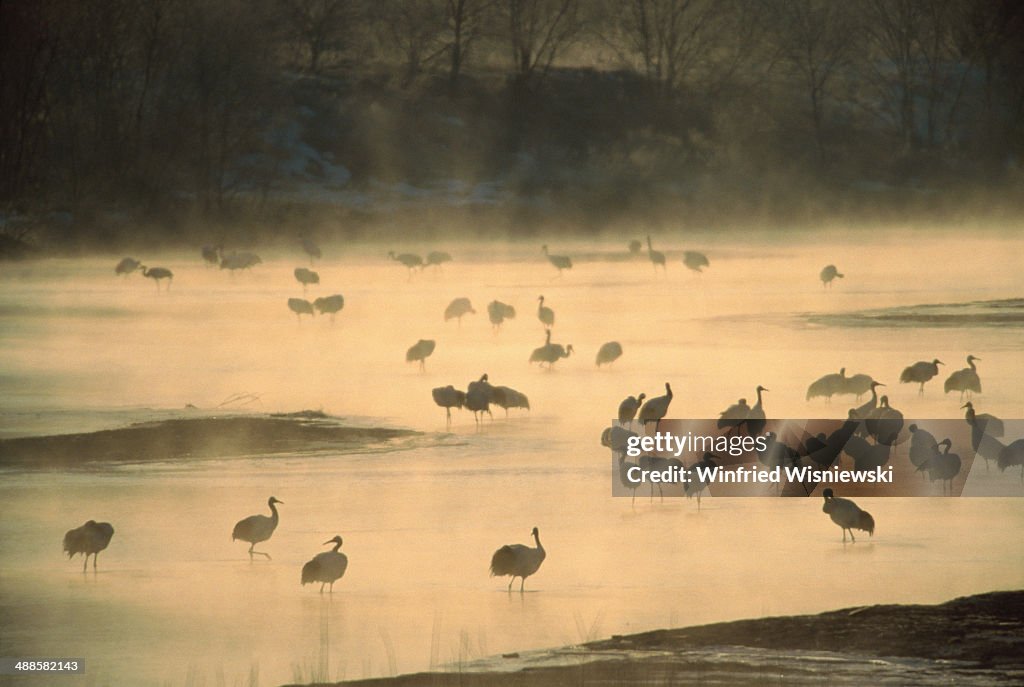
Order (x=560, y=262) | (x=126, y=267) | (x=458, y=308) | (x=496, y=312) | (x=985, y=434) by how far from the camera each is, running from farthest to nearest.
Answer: (x=560, y=262) < (x=126, y=267) < (x=458, y=308) < (x=496, y=312) < (x=985, y=434)

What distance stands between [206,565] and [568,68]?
827 inches

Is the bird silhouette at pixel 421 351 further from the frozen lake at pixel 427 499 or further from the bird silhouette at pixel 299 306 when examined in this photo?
the bird silhouette at pixel 299 306

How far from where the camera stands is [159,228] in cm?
2100

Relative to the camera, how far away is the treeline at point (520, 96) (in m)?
22.4

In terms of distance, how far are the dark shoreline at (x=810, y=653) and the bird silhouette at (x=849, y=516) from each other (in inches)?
45.0

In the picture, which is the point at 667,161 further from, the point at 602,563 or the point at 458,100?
the point at 602,563

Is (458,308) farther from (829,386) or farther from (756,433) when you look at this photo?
(756,433)

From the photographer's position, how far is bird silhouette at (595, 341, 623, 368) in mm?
10789

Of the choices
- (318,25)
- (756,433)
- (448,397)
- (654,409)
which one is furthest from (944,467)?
(318,25)

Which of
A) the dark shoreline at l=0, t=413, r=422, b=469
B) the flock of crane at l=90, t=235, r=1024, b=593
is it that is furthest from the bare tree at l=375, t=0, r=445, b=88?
the dark shoreline at l=0, t=413, r=422, b=469

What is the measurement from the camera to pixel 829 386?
9.41 m

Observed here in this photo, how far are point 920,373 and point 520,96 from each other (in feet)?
53.1

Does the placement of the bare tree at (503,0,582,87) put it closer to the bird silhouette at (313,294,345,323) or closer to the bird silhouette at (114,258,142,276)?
the bird silhouette at (114,258,142,276)

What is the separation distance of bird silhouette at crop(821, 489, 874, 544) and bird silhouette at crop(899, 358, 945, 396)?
10.8 ft
